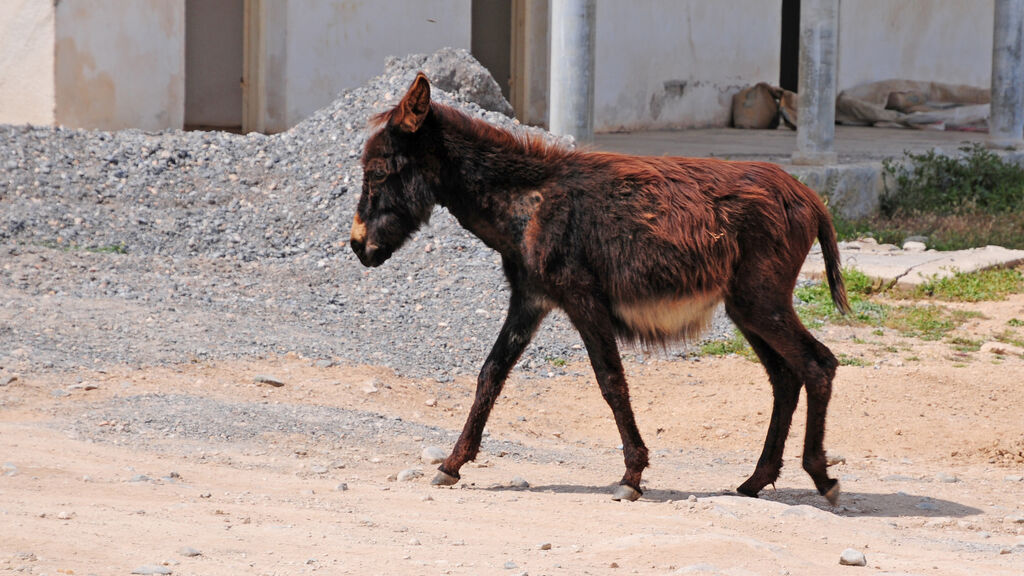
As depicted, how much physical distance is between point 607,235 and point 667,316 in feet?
1.46

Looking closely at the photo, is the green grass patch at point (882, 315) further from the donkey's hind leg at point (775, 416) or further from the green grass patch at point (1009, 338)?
the donkey's hind leg at point (775, 416)

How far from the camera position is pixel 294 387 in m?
6.77

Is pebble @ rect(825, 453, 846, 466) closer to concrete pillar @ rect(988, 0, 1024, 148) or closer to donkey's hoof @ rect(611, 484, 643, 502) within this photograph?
donkey's hoof @ rect(611, 484, 643, 502)

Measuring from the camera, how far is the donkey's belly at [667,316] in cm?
522

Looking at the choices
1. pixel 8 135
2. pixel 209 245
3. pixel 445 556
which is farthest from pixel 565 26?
pixel 445 556

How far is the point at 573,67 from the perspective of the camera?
11.3 m

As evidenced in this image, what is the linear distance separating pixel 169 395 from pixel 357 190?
13.6 ft

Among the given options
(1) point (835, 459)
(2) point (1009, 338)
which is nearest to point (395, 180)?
(1) point (835, 459)

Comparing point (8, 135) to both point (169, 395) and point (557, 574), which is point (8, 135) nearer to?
point (169, 395)

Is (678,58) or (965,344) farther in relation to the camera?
(678,58)

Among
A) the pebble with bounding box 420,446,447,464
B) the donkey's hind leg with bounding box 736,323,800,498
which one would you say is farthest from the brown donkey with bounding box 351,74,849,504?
the pebble with bounding box 420,446,447,464

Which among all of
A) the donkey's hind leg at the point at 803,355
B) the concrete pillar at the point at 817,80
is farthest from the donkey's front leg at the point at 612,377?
the concrete pillar at the point at 817,80

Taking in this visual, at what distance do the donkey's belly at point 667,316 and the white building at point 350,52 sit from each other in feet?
25.7

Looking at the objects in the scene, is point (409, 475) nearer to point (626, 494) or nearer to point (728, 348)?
point (626, 494)
